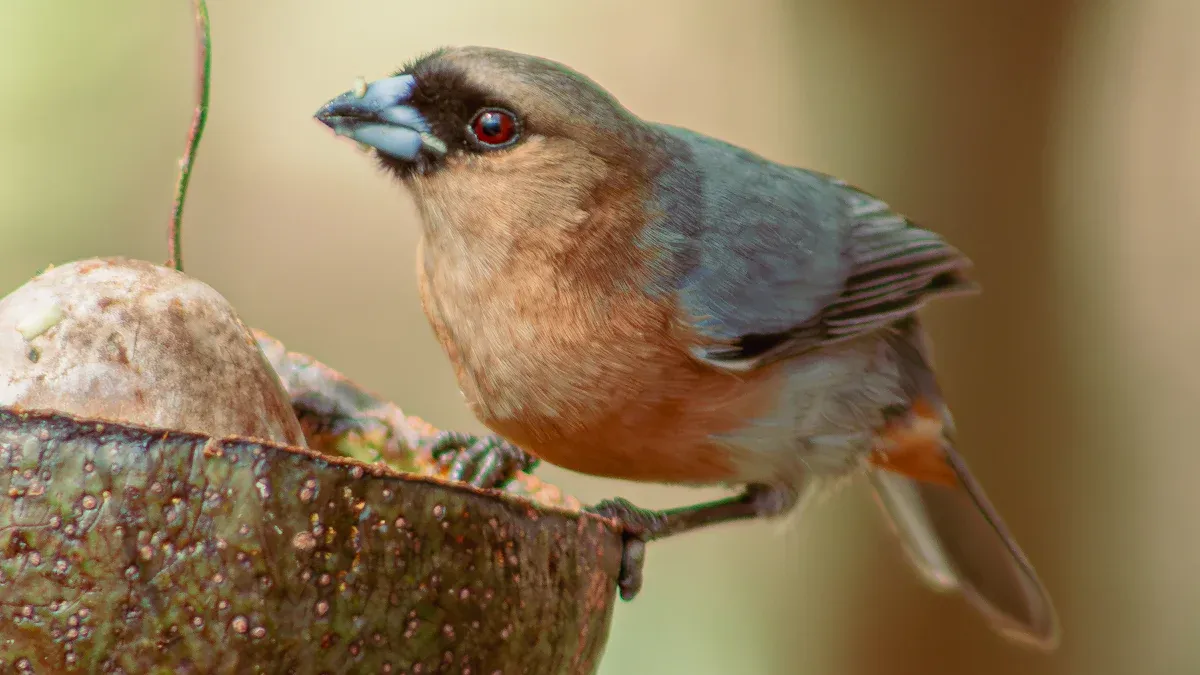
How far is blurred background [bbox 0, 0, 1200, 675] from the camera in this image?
349 cm

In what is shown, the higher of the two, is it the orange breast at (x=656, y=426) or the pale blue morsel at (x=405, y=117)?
the pale blue morsel at (x=405, y=117)

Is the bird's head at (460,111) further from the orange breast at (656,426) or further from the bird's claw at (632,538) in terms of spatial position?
A: the bird's claw at (632,538)

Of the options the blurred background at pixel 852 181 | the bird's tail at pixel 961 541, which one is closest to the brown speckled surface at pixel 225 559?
the bird's tail at pixel 961 541

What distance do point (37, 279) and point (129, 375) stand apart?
0.64ft

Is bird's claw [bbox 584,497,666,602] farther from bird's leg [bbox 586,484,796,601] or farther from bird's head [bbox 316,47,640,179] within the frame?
bird's head [bbox 316,47,640,179]

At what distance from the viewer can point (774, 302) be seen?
7.39ft

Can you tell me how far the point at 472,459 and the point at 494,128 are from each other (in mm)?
577

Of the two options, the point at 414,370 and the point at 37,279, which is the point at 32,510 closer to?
the point at 37,279

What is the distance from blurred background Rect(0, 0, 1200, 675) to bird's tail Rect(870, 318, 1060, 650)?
56 cm

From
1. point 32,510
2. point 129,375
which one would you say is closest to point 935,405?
point 129,375

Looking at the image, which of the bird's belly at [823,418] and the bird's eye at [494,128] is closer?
the bird's eye at [494,128]

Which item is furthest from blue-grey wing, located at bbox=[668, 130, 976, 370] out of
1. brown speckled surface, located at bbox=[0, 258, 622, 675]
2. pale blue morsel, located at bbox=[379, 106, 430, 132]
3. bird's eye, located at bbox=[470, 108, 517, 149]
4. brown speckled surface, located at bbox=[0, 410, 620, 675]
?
brown speckled surface, located at bbox=[0, 410, 620, 675]

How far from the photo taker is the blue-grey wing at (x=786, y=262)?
214 cm

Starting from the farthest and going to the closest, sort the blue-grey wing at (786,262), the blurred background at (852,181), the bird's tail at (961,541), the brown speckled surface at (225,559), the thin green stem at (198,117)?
1. the blurred background at (852,181)
2. the bird's tail at (961,541)
3. the blue-grey wing at (786,262)
4. the thin green stem at (198,117)
5. the brown speckled surface at (225,559)
